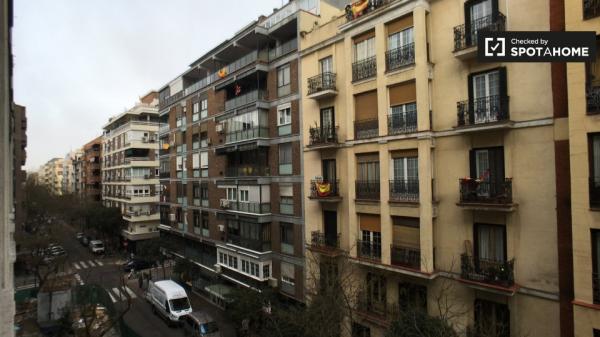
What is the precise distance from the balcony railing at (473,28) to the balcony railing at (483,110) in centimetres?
199

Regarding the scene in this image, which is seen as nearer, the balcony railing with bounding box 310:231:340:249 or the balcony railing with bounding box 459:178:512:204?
the balcony railing with bounding box 459:178:512:204

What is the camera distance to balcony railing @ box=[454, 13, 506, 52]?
37.2ft

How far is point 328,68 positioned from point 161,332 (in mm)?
19900

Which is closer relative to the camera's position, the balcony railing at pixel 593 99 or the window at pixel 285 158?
the balcony railing at pixel 593 99

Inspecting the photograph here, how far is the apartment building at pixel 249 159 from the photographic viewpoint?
19.8 meters

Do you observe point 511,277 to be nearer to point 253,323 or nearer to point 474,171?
point 474,171

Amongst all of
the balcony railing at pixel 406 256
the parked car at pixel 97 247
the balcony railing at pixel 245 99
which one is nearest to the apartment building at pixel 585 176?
the balcony railing at pixel 406 256

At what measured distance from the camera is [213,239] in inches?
1030

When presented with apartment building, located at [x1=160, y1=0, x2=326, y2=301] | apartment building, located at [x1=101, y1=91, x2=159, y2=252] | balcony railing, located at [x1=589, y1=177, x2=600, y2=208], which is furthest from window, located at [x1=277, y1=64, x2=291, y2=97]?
apartment building, located at [x1=101, y1=91, x2=159, y2=252]

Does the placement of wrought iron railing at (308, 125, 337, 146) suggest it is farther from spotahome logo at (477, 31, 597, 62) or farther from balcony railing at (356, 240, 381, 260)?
spotahome logo at (477, 31, 597, 62)

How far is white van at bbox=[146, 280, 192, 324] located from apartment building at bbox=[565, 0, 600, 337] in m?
20.8

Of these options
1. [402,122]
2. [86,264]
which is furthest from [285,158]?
[86,264]

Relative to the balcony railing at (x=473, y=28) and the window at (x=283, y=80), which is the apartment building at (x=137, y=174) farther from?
the balcony railing at (x=473, y=28)

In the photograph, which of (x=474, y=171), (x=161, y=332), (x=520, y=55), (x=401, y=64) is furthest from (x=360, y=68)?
(x=161, y=332)
